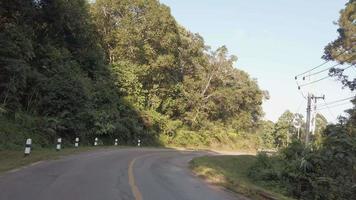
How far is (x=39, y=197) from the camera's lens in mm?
9469

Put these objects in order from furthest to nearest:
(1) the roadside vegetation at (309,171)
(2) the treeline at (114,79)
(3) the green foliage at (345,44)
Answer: (3) the green foliage at (345,44), (2) the treeline at (114,79), (1) the roadside vegetation at (309,171)

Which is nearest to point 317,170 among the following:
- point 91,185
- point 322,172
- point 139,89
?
point 322,172

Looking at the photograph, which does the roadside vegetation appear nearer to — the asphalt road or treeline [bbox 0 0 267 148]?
the asphalt road

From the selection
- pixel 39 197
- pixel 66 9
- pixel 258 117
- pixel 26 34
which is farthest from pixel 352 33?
pixel 258 117

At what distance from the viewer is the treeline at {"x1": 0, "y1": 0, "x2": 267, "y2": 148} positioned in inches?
1066

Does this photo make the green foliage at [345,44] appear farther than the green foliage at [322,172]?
Yes

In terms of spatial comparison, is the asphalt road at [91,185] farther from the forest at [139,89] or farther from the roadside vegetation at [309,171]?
the forest at [139,89]

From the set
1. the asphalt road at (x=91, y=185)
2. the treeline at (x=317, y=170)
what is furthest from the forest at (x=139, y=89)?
the asphalt road at (x=91, y=185)

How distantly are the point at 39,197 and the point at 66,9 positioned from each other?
24319mm

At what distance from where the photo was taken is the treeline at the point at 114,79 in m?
27.1

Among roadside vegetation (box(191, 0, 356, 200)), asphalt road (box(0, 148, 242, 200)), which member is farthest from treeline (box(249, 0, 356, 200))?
asphalt road (box(0, 148, 242, 200))

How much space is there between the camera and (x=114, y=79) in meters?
45.3

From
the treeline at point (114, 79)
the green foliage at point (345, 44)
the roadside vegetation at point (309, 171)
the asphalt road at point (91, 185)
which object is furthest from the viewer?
the green foliage at point (345, 44)

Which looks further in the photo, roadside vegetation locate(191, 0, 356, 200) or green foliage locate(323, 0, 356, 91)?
green foliage locate(323, 0, 356, 91)
